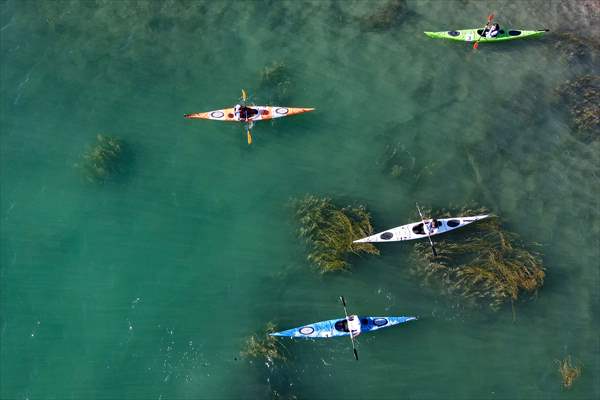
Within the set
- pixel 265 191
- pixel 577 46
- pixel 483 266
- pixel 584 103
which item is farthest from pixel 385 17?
pixel 483 266

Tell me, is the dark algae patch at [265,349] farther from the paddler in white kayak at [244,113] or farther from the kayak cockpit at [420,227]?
the paddler in white kayak at [244,113]

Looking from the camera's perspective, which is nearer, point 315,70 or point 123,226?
point 123,226

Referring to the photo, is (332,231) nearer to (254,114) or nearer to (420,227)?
(420,227)

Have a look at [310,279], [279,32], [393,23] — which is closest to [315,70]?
[279,32]

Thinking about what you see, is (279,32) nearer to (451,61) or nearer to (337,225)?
(451,61)

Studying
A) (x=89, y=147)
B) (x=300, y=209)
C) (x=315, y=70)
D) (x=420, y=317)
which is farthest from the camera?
(x=315, y=70)

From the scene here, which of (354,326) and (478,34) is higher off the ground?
(478,34)
